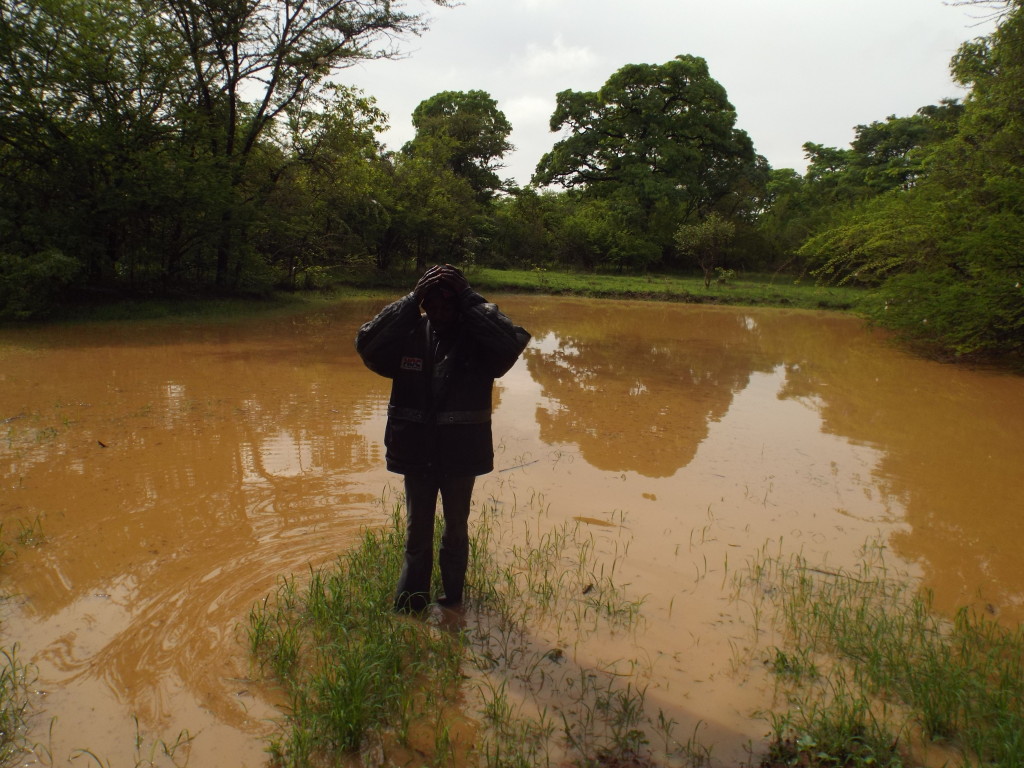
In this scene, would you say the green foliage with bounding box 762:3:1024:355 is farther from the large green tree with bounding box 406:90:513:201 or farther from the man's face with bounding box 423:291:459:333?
the large green tree with bounding box 406:90:513:201

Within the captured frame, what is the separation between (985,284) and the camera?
38.4 feet

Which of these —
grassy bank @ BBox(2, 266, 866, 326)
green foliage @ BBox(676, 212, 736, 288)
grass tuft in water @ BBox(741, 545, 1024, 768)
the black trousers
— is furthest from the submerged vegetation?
green foliage @ BBox(676, 212, 736, 288)

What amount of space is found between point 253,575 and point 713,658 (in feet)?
8.77

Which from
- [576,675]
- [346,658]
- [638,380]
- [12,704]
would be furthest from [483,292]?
[12,704]

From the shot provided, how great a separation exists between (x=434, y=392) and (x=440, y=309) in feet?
1.30

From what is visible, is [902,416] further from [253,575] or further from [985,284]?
[253,575]

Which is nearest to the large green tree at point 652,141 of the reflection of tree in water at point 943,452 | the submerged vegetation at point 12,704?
the reflection of tree in water at point 943,452

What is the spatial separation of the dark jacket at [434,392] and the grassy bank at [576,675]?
34.6 inches

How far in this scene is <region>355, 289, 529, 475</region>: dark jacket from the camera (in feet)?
10.2

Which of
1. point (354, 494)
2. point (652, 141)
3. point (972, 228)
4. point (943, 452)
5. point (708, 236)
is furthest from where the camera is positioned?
point (652, 141)

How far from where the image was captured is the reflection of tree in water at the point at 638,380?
286 inches

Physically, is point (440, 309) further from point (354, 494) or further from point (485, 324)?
point (354, 494)

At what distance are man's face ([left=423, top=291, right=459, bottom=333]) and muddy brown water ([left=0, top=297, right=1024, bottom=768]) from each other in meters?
1.82

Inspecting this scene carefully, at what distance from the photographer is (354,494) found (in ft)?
17.8
